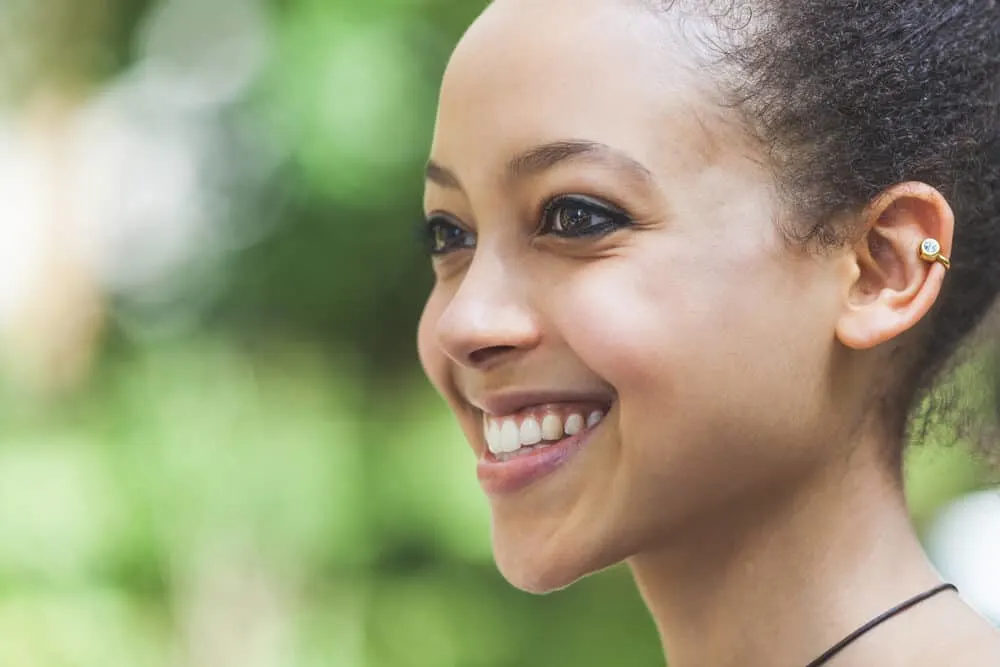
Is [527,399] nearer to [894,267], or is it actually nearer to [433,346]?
[433,346]

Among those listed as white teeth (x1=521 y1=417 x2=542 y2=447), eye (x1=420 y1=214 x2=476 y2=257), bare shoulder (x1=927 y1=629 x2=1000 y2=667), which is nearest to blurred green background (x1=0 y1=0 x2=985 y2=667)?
eye (x1=420 y1=214 x2=476 y2=257)

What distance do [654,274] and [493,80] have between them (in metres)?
0.23

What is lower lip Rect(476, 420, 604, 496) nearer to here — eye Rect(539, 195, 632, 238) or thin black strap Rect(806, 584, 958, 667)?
eye Rect(539, 195, 632, 238)

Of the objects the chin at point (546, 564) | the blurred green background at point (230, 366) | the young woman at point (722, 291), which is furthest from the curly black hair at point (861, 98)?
the blurred green background at point (230, 366)

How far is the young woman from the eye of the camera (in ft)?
3.34

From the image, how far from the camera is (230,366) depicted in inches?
126

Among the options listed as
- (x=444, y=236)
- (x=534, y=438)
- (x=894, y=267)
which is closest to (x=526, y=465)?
(x=534, y=438)

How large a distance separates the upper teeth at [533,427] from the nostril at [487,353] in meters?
0.06

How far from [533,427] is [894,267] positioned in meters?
0.34

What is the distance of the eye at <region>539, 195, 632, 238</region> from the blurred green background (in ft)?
6.53

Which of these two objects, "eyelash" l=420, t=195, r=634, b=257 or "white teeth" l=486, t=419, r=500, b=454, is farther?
"white teeth" l=486, t=419, r=500, b=454

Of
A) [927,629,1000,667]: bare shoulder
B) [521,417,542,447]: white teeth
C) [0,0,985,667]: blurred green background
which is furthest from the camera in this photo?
[0,0,985,667]: blurred green background

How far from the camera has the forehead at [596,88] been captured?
1.03 meters

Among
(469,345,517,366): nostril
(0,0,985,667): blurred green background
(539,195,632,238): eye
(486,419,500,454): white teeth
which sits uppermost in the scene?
(0,0,985,667): blurred green background
